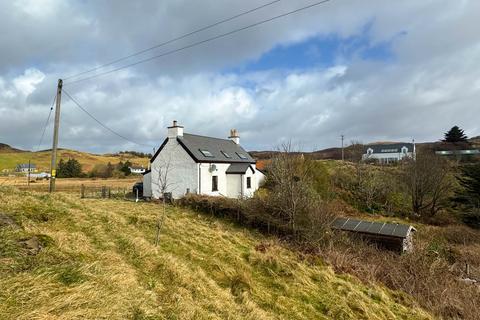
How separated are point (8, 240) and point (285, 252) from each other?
10308mm

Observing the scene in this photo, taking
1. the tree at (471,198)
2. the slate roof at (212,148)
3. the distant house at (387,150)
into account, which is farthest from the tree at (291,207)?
the distant house at (387,150)

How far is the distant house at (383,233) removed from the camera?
1658 cm


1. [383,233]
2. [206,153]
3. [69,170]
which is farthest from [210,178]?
[69,170]

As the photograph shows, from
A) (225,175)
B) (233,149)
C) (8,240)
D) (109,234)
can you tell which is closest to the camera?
(8,240)

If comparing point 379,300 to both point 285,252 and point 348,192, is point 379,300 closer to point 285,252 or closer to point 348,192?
point 285,252

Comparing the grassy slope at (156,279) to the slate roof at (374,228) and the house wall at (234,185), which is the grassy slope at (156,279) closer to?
the slate roof at (374,228)

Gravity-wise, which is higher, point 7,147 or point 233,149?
point 7,147

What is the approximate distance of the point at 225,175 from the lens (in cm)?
2858

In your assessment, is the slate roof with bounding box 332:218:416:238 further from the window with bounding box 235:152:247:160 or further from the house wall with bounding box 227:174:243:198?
the window with bounding box 235:152:247:160

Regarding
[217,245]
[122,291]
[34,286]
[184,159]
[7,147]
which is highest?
[7,147]

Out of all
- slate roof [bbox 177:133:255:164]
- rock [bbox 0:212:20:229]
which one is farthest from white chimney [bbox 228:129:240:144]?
rock [bbox 0:212:20:229]

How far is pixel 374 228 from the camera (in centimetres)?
1797

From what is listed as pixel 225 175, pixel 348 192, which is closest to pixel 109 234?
pixel 225 175

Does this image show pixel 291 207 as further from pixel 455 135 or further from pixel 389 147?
pixel 389 147
